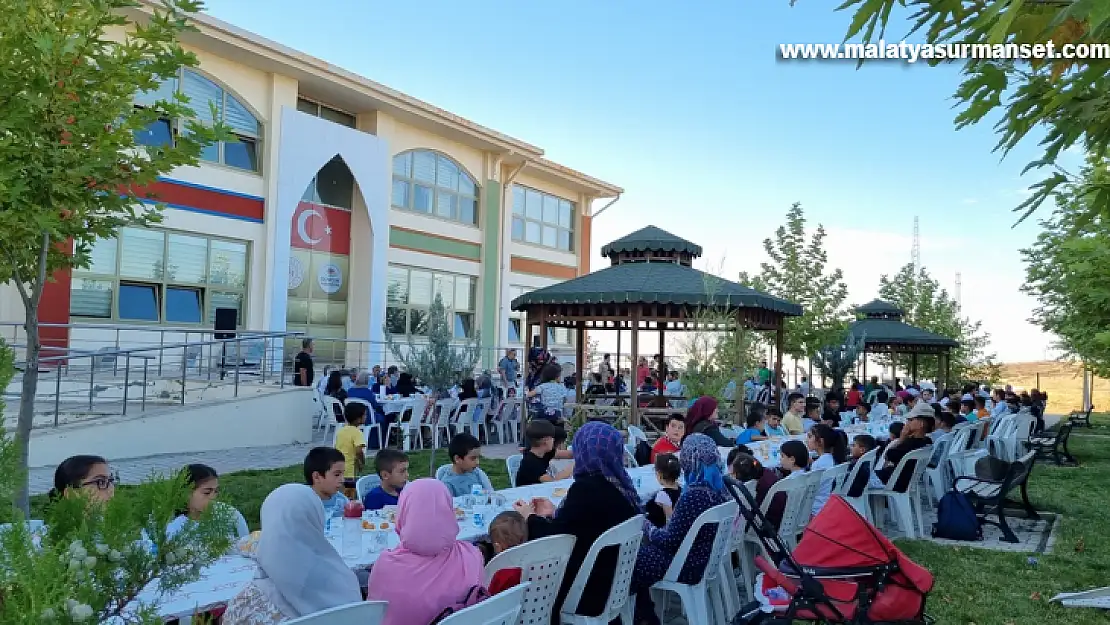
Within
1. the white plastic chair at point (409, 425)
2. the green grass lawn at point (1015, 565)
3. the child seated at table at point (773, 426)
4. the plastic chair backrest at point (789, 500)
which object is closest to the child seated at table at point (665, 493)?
the plastic chair backrest at point (789, 500)

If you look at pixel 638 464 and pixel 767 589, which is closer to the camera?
pixel 767 589

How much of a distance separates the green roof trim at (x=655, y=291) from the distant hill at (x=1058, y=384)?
84.4ft

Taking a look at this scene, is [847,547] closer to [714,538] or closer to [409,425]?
[714,538]

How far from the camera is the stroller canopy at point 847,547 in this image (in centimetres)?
442

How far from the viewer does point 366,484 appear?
5.89 m

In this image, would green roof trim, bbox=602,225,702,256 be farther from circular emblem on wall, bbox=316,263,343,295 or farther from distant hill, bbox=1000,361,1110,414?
distant hill, bbox=1000,361,1110,414

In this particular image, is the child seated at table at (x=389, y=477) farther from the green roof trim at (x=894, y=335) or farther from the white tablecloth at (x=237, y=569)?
the green roof trim at (x=894, y=335)

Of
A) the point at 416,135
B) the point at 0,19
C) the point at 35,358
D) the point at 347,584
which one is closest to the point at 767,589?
the point at 347,584

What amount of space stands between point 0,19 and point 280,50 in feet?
44.7

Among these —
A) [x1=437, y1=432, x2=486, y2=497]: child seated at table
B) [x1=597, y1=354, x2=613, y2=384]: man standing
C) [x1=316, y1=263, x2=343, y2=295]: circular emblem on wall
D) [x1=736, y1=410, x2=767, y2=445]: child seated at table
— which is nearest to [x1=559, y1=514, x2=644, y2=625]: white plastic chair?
[x1=437, y1=432, x2=486, y2=497]: child seated at table

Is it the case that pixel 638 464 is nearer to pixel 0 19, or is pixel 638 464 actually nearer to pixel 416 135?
pixel 0 19

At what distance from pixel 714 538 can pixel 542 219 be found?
74.2 ft

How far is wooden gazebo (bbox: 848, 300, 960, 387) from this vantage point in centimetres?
2161

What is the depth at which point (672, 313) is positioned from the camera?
13758 mm
